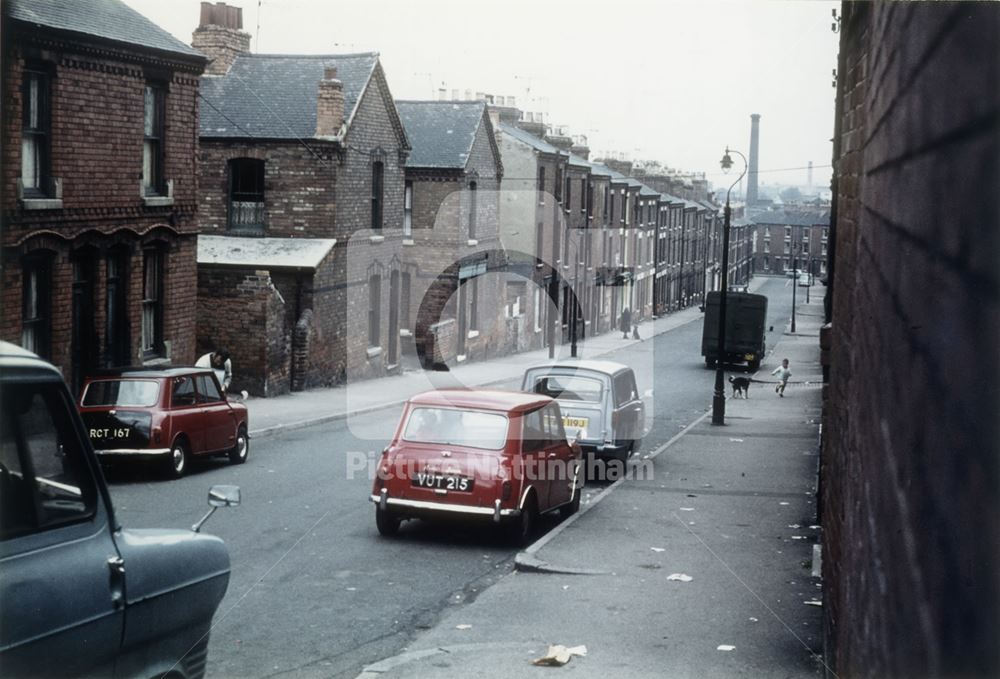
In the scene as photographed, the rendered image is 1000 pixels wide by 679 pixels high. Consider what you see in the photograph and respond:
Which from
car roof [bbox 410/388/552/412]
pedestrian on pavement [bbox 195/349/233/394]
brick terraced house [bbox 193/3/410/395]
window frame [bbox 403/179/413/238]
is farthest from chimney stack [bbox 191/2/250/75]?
car roof [bbox 410/388/552/412]

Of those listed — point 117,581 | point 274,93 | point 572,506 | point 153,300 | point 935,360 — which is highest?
point 274,93

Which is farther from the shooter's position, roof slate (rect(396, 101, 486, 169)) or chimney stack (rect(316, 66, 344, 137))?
roof slate (rect(396, 101, 486, 169))

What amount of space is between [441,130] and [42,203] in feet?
80.6

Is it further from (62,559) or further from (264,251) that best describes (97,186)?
(62,559)

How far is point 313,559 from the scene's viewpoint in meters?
12.1

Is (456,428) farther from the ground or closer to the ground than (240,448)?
farther from the ground

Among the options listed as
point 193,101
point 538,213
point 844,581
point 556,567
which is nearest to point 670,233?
point 538,213

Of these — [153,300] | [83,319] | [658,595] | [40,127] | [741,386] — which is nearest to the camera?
[658,595]

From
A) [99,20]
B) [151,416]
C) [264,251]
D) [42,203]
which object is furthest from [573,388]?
[264,251]

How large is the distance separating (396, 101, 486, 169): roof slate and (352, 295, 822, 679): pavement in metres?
24.6

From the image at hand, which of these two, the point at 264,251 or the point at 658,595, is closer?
the point at 658,595

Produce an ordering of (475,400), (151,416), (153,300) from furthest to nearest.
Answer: (153,300), (151,416), (475,400)

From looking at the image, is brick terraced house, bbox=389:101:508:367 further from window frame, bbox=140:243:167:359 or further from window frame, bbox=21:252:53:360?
window frame, bbox=21:252:53:360

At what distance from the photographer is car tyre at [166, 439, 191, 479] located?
56.9 feet
